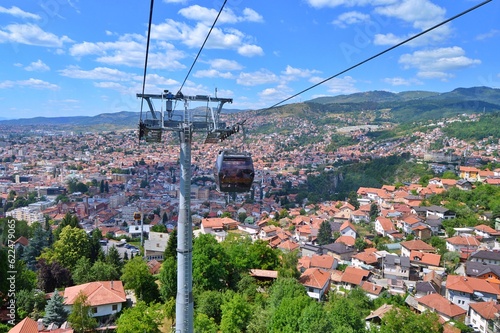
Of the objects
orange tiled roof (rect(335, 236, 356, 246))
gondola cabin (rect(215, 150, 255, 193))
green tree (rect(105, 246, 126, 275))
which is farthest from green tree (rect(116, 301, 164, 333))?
orange tiled roof (rect(335, 236, 356, 246))

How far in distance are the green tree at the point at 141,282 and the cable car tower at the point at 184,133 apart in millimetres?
9269

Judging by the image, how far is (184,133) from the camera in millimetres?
5148

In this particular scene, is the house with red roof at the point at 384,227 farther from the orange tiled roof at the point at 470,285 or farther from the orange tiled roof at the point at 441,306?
the orange tiled roof at the point at 441,306

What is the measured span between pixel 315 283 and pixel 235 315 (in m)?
6.94

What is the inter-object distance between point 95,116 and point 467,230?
668 ft

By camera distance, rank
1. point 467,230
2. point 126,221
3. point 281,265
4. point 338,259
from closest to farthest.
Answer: point 281,265 → point 338,259 → point 467,230 → point 126,221

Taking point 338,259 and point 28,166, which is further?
point 28,166

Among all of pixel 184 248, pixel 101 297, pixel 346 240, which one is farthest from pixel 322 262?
pixel 184 248

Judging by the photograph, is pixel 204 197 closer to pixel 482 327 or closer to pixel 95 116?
pixel 482 327

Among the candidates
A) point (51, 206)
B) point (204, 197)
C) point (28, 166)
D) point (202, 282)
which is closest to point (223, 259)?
point (202, 282)

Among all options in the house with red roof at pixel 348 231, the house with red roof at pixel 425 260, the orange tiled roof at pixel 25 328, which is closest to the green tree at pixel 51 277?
the orange tiled roof at pixel 25 328

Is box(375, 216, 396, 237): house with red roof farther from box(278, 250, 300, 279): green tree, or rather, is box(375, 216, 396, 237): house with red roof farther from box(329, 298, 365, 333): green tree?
box(329, 298, 365, 333): green tree

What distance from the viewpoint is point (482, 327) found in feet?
48.7

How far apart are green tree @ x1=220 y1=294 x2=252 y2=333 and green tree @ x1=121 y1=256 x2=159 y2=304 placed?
408cm
